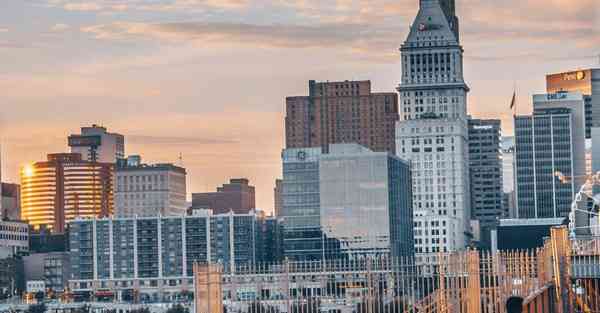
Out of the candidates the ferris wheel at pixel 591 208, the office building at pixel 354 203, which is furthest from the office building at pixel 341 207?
the ferris wheel at pixel 591 208

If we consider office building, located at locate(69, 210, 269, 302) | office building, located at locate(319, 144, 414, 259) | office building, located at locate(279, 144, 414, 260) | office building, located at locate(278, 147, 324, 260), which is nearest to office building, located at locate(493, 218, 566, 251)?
office building, located at locate(279, 144, 414, 260)

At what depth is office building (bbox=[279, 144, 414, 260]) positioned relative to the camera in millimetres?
172875

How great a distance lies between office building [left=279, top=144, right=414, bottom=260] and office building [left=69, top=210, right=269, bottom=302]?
31.9ft

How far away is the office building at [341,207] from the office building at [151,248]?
9.73m

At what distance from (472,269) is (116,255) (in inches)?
5783

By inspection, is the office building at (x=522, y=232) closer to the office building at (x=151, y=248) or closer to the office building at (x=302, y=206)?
the office building at (x=302, y=206)

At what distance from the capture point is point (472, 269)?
44.1m

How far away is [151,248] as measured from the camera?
19100 cm

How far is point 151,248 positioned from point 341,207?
78.2 ft

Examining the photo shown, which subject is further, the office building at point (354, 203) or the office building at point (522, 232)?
the office building at point (522, 232)

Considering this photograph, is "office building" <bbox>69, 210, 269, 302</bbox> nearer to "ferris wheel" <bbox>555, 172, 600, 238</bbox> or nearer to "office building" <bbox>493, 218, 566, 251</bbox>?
"office building" <bbox>493, 218, 566, 251</bbox>

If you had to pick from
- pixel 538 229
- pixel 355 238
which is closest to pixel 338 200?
pixel 355 238

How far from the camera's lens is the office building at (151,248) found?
18500 cm

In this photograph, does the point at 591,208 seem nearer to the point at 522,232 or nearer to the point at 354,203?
the point at 354,203
